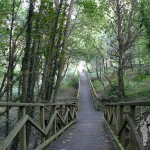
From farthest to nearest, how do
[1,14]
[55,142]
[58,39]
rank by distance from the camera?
[58,39] < [1,14] < [55,142]

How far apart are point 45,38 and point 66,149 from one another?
7.97 m

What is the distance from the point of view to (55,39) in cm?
1449

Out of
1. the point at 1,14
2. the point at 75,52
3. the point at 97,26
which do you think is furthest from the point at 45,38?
the point at 75,52

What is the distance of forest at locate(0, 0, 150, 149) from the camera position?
394 inches

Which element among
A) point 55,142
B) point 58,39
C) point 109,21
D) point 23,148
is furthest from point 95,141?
point 109,21

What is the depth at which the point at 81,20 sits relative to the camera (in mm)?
26688

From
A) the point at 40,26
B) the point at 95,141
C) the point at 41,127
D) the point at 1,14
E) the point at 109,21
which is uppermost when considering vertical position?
the point at 109,21

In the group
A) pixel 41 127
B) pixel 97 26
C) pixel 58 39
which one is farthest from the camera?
pixel 97 26

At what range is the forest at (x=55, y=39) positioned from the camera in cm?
1002

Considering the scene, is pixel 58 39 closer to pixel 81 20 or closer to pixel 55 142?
pixel 55 142

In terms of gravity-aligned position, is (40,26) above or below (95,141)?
above

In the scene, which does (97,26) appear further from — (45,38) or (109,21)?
(45,38)

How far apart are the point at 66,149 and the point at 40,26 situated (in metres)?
4.68

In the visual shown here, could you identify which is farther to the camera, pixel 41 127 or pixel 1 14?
pixel 1 14
